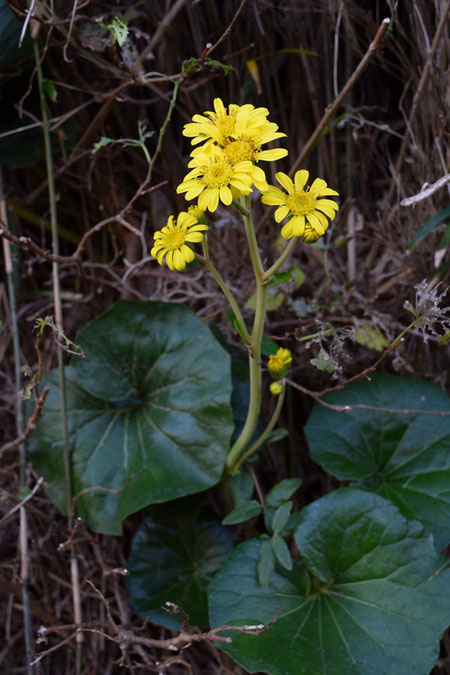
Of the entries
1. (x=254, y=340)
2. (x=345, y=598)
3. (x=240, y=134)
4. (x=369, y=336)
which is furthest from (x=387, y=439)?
(x=240, y=134)

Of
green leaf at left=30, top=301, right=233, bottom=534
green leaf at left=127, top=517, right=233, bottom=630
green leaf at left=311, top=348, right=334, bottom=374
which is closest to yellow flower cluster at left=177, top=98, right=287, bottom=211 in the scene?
green leaf at left=311, top=348, right=334, bottom=374

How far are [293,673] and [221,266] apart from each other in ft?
2.59

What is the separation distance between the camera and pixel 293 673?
0.83 meters

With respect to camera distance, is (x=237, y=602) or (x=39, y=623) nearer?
(x=237, y=602)

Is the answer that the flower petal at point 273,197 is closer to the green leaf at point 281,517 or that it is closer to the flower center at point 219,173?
the flower center at point 219,173

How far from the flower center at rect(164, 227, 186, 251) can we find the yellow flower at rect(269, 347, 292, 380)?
0.76 feet

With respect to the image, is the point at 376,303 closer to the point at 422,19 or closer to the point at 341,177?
the point at 341,177

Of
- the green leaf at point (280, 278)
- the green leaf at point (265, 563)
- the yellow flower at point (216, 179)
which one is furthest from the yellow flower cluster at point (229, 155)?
the green leaf at point (265, 563)

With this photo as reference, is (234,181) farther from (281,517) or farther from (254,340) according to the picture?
(281,517)

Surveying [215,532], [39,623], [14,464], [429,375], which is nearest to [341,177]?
[429,375]

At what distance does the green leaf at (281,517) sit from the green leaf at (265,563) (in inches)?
1.4

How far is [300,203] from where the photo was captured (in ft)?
2.41

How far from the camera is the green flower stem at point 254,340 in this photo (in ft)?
2.46

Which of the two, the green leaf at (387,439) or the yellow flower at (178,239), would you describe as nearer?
the yellow flower at (178,239)
